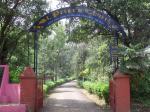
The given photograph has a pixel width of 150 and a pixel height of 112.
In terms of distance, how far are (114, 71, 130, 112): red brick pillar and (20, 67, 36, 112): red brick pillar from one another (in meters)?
3.48

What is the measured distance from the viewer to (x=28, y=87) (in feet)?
48.6

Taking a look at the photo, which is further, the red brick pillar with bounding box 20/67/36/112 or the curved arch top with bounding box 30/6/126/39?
the curved arch top with bounding box 30/6/126/39

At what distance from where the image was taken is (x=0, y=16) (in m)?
19.3

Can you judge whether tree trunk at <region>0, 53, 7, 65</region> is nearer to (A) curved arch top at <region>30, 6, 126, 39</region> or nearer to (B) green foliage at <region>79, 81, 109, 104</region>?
(A) curved arch top at <region>30, 6, 126, 39</region>

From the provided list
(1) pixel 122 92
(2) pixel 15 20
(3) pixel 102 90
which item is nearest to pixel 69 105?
(3) pixel 102 90

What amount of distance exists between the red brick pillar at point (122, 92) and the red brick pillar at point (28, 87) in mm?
3478

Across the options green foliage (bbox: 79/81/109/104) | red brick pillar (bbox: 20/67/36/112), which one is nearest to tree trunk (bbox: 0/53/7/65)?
green foliage (bbox: 79/81/109/104)

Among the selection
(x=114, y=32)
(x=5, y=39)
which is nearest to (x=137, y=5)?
(x=114, y=32)

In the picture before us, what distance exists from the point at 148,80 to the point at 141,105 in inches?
67.3

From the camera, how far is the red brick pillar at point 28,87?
14.7m

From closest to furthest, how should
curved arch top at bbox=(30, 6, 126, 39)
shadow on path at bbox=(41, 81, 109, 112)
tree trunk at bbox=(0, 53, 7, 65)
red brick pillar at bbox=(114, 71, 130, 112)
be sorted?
red brick pillar at bbox=(114, 71, 130, 112)
curved arch top at bbox=(30, 6, 126, 39)
shadow on path at bbox=(41, 81, 109, 112)
tree trunk at bbox=(0, 53, 7, 65)

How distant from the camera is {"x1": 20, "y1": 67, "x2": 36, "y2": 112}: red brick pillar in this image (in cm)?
1470

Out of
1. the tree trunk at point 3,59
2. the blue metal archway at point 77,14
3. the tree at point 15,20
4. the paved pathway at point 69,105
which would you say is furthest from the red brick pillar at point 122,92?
the tree trunk at point 3,59

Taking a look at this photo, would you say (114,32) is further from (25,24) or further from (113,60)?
(25,24)
